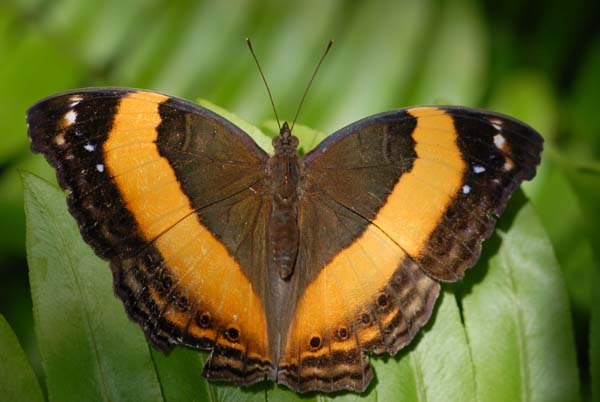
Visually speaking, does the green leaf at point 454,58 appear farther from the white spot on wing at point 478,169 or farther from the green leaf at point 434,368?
the green leaf at point 434,368

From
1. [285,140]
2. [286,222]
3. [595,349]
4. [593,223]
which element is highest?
[285,140]

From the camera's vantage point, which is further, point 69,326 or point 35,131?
point 35,131

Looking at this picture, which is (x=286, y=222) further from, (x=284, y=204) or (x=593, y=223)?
(x=593, y=223)

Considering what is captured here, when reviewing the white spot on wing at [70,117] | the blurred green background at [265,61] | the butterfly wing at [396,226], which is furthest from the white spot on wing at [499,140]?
the white spot on wing at [70,117]

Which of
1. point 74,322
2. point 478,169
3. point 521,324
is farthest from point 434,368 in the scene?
point 74,322

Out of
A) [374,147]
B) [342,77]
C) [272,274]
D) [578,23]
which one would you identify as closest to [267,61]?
[342,77]

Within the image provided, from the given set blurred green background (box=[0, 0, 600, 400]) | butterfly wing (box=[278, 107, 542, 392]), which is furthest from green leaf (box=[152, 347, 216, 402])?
blurred green background (box=[0, 0, 600, 400])

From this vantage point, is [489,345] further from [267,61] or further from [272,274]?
[267,61]
